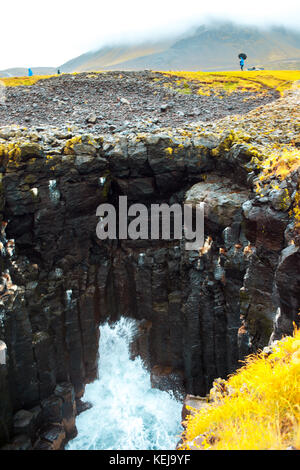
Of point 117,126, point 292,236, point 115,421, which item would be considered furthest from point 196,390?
point 117,126

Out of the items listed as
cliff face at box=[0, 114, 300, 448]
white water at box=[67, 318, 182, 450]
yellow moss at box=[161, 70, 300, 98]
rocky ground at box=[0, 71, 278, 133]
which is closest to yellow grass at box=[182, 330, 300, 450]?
cliff face at box=[0, 114, 300, 448]

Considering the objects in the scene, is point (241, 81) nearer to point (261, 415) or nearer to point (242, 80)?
point (242, 80)

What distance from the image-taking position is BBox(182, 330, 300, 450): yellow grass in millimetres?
4875

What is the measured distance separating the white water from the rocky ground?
54.5 feet

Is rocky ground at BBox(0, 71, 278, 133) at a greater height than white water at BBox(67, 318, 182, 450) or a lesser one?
greater

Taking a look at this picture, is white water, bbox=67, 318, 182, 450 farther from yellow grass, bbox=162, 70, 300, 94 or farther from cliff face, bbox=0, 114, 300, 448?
yellow grass, bbox=162, 70, 300, 94

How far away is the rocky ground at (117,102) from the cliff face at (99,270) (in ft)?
14.6

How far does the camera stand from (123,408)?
22.4 metres

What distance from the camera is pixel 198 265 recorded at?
1995 centimetres

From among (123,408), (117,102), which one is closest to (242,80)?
(117,102)

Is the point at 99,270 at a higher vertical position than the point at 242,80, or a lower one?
lower

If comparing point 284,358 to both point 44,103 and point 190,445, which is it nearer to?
point 190,445

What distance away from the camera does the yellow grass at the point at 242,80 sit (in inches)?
1388

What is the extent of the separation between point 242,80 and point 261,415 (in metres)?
41.1
